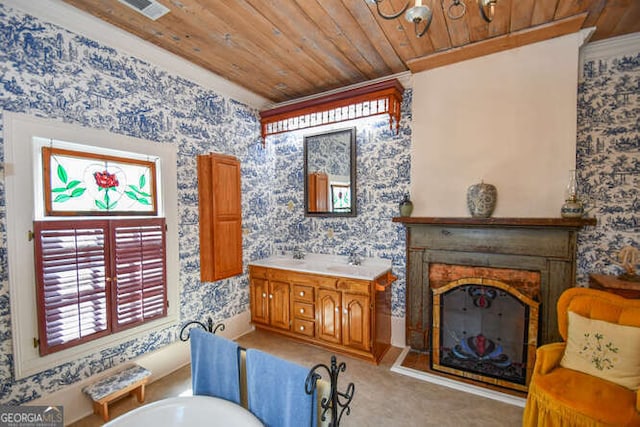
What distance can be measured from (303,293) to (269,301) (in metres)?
0.53

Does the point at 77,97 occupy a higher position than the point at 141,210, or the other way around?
the point at 77,97

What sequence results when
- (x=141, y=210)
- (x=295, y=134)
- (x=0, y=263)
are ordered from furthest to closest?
(x=295, y=134), (x=141, y=210), (x=0, y=263)

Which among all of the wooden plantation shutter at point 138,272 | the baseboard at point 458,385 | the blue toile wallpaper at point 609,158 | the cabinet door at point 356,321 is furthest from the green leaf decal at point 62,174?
the blue toile wallpaper at point 609,158

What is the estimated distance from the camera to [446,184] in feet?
9.02

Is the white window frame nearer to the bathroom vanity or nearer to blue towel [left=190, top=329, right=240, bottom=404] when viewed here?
blue towel [left=190, top=329, right=240, bottom=404]

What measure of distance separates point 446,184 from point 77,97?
318 centimetres

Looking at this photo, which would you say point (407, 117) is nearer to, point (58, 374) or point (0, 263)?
point (0, 263)

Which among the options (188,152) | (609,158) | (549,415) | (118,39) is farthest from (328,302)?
(118,39)

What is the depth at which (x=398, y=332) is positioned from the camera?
3.09 m

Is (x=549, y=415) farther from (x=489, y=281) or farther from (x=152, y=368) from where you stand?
(x=152, y=368)

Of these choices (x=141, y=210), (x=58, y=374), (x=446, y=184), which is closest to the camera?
(x=58, y=374)

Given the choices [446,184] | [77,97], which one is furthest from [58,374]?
[446,184]

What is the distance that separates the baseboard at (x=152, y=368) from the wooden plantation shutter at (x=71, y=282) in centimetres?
→ 33

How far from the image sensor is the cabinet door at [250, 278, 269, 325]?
338cm
